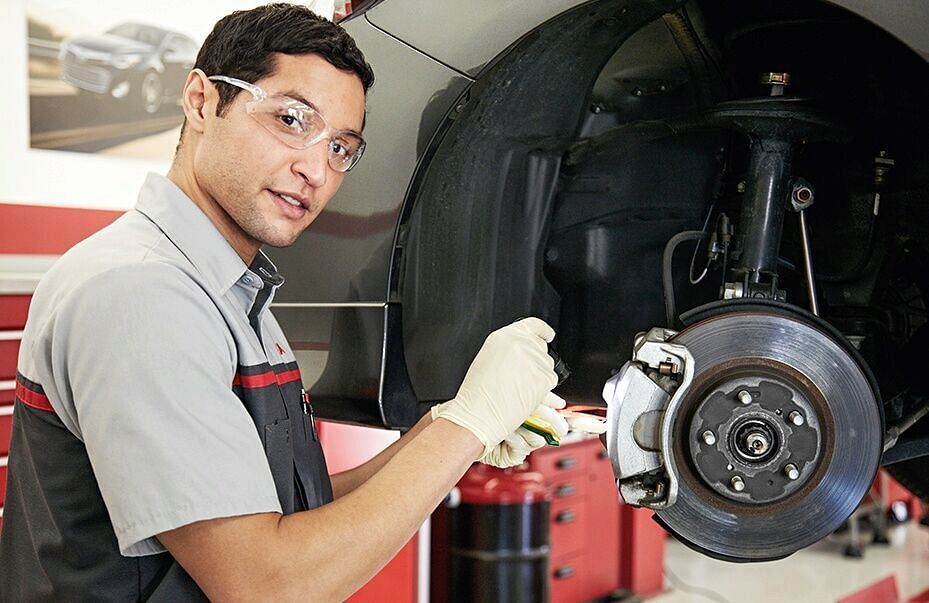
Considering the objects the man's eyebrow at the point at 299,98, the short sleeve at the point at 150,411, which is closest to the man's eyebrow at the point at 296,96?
the man's eyebrow at the point at 299,98

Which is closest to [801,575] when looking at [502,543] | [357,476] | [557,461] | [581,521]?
[581,521]

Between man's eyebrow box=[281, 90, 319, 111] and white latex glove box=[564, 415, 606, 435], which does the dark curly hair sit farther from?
white latex glove box=[564, 415, 606, 435]

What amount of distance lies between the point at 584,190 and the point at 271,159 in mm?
439

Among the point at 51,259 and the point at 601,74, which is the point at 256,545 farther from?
the point at 51,259

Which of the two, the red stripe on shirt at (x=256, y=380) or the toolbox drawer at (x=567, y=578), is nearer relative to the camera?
the red stripe on shirt at (x=256, y=380)

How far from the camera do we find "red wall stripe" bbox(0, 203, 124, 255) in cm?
212

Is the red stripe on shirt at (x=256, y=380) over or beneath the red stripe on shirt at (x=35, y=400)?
over

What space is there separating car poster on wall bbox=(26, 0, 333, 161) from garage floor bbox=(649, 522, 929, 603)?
2.48m

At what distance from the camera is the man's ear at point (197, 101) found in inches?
36.5

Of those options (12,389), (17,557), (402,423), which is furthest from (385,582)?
(17,557)

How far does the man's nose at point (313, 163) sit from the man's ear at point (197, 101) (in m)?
0.11

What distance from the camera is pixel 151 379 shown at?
2.38 ft

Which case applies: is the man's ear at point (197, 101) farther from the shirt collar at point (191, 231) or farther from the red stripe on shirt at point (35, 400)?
the red stripe on shirt at point (35, 400)

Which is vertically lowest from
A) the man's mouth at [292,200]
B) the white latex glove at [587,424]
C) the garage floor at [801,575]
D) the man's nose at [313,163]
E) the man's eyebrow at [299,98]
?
the garage floor at [801,575]
